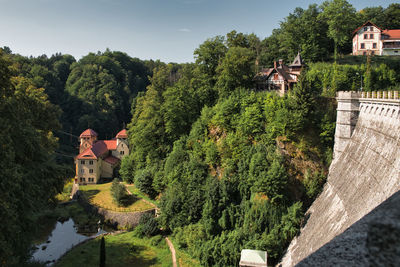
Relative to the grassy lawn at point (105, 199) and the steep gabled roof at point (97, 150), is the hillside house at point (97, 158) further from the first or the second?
the grassy lawn at point (105, 199)

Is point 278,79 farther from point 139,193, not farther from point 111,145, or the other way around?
point 111,145

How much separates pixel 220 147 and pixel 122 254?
15445mm

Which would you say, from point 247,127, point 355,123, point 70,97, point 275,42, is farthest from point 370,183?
point 70,97

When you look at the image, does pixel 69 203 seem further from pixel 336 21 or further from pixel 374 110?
pixel 336 21

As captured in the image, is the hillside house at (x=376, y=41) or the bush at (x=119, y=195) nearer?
the bush at (x=119, y=195)

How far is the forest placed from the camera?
54.6 feet

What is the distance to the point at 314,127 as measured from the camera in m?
27.5

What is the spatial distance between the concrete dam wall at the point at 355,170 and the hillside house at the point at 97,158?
38033 millimetres

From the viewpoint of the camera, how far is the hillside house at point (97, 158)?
47688 millimetres

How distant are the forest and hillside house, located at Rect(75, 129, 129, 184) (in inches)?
261

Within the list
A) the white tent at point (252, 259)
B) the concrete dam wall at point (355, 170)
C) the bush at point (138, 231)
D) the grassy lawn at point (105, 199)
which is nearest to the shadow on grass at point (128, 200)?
the grassy lawn at point (105, 199)

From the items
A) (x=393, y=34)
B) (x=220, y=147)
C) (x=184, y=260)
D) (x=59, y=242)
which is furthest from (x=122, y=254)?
(x=393, y=34)

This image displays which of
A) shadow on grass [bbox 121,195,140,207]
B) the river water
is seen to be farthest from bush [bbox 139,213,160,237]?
the river water

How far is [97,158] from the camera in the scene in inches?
1911
